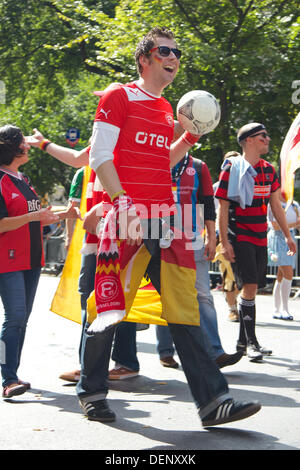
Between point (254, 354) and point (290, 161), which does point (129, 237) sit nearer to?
point (290, 161)

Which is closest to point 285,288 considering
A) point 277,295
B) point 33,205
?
point 277,295

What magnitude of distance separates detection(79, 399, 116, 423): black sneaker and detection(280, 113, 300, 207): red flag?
8.43 feet

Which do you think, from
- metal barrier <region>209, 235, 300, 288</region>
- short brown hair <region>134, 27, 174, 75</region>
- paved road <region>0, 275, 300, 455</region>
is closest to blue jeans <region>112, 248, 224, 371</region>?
paved road <region>0, 275, 300, 455</region>

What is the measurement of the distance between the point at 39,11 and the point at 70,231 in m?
16.0

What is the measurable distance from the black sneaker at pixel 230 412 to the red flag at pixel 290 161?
2.46m

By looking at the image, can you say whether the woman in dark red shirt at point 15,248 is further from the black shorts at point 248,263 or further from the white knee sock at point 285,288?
the white knee sock at point 285,288

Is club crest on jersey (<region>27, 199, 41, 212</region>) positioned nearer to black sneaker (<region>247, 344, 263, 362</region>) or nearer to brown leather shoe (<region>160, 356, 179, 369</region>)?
brown leather shoe (<region>160, 356, 179, 369</region>)

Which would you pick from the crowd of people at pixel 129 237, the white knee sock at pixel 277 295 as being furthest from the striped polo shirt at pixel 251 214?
the white knee sock at pixel 277 295

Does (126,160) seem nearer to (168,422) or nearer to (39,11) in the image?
(168,422)

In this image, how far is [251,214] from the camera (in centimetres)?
688

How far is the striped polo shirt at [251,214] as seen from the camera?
271 inches
